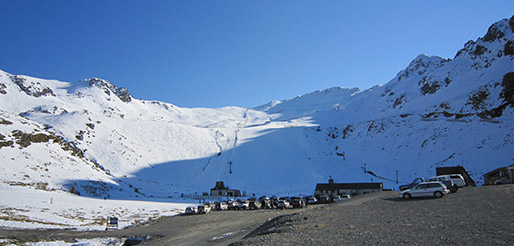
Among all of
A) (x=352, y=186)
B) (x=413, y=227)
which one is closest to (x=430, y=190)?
(x=413, y=227)

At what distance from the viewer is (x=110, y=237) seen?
25547 millimetres

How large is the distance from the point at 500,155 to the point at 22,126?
90.8 meters

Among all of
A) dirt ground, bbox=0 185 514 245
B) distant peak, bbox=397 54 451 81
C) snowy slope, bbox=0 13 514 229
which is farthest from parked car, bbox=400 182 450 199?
distant peak, bbox=397 54 451 81

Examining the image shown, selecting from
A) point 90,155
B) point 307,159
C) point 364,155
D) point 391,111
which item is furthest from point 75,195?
point 391,111

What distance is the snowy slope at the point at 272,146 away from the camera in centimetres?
6181

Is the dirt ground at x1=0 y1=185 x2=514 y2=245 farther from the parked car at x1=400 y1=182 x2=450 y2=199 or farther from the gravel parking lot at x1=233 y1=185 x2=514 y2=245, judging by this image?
the parked car at x1=400 y1=182 x2=450 y2=199

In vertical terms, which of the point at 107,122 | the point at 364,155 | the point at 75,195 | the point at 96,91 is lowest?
the point at 75,195

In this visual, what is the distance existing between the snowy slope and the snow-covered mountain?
0.30 meters

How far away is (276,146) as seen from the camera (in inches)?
4326

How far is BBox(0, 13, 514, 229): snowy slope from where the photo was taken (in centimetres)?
6181

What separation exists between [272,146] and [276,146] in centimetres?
128

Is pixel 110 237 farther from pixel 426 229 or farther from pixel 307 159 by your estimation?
pixel 307 159

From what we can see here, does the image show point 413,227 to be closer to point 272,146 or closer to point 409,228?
point 409,228

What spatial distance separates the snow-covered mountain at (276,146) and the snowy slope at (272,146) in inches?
11.8
